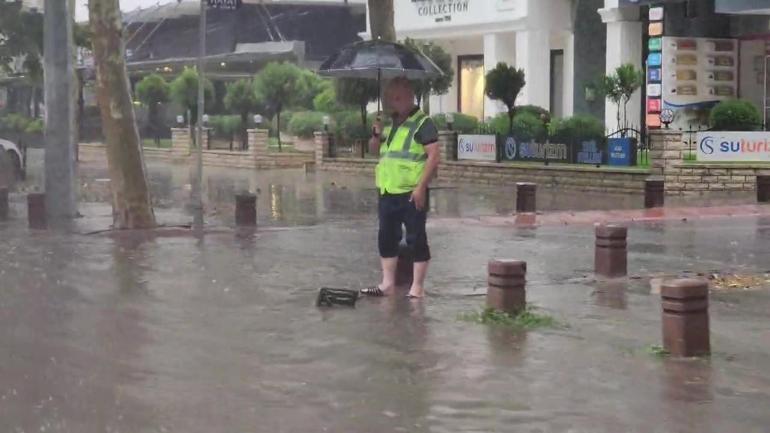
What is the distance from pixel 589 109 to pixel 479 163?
34.5 feet

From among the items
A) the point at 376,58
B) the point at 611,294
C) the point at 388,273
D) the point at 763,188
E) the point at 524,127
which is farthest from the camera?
the point at 524,127

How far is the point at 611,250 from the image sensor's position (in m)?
12.2

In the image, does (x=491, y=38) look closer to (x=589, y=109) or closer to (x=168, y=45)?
(x=589, y=109)

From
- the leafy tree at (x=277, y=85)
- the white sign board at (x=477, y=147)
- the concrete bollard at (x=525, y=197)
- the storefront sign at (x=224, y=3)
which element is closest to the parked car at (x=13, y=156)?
the white sign board at (x=477, y=147)

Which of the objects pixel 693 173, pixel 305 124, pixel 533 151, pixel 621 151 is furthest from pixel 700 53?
pixel 305 124

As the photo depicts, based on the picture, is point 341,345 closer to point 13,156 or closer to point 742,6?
point 13,156

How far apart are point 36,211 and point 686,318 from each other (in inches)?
467

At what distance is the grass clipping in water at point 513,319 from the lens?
9.34 metres

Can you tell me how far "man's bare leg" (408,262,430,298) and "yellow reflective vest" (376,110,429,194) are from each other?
657 mm

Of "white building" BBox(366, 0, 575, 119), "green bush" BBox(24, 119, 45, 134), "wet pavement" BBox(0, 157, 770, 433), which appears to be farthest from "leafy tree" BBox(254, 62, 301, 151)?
"wet pavement" BBox(0, 157, 770, 433)

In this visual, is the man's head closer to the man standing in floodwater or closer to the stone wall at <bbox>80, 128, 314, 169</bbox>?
the man standing in floodwater

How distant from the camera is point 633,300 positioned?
1086cm

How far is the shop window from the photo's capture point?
151 ft

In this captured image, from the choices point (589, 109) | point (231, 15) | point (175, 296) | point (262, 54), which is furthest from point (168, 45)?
point (175, 296)
